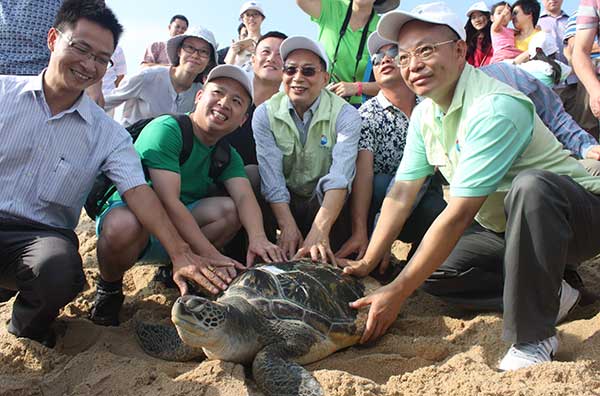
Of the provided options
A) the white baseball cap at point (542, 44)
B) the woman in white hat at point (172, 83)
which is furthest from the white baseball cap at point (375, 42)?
the white baseball cap at point (542, 44)

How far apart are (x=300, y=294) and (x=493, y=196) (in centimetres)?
103

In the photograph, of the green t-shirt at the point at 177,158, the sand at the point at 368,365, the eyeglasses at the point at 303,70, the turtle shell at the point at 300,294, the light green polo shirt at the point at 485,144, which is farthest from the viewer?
the eyeglasses at the point at 303,70

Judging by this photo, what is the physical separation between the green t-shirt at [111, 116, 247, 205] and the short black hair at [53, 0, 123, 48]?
1.93 feet

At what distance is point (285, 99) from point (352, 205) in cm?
82

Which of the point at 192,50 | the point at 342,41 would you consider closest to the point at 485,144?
the point at 342,41

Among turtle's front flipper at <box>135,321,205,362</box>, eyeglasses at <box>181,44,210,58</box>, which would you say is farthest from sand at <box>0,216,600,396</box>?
eyeglasses at <box>181,44,210,58</box>

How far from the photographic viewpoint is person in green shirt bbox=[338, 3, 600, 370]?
1953 millimetres

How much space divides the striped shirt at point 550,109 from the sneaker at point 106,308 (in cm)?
262

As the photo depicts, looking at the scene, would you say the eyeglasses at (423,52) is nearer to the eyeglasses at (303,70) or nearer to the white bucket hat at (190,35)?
the eyeglasses at (303,70)

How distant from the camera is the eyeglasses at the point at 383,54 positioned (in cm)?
317

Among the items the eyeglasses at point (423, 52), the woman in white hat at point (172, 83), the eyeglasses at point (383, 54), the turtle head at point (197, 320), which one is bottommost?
the turtle head at point (197, 320)

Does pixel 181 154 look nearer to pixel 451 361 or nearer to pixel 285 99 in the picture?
pixel 285 99

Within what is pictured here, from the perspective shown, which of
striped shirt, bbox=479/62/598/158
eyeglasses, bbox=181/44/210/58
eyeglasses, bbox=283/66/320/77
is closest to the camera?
striped shirt, bbox=479/62/598/158

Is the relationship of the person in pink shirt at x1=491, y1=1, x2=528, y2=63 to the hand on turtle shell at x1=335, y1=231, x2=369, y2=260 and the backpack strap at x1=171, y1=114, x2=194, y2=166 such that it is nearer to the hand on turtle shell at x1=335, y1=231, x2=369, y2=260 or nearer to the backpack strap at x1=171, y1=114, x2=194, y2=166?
the hand on turtle shell at x1=335, y1=231, x2=369, y2=260
